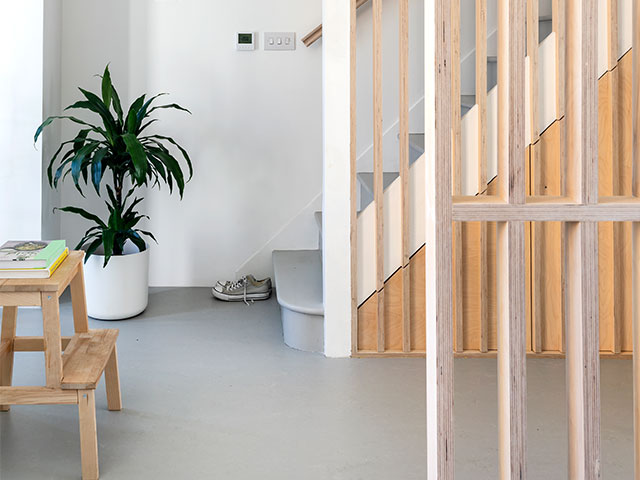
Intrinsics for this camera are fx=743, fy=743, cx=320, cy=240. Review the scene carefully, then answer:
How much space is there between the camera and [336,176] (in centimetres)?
286

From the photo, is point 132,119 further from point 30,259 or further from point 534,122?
point 534,122

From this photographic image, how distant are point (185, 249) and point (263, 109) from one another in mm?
872

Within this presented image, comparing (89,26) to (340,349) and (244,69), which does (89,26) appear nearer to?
(244,69)

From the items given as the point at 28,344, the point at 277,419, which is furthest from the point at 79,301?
the point at 277,419

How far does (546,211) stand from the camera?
1086mm

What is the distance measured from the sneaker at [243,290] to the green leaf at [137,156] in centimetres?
89

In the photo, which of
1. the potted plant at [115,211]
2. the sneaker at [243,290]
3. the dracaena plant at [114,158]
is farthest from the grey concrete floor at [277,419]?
the sneaker at [243,290]

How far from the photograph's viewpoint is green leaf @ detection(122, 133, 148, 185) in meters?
3.10

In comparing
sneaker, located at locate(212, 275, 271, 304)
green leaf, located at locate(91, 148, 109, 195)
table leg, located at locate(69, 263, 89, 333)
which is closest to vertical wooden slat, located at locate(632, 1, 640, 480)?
table leg, located at locate(69, 263, 89, 333)

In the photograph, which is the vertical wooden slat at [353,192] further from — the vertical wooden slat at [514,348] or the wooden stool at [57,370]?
the vertical wooden slat at [514,348]

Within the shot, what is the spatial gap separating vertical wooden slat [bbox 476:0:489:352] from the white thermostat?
1467mm

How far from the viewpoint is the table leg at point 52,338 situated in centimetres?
188

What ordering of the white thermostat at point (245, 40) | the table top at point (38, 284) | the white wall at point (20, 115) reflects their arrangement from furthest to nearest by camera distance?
the white thermostat at point (245, 40) → the white wall at point (20, 115) → the table top at point (38, 284)

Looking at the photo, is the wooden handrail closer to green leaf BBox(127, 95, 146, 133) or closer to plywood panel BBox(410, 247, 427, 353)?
green leaf BBox(127, 95, 146, 133)
